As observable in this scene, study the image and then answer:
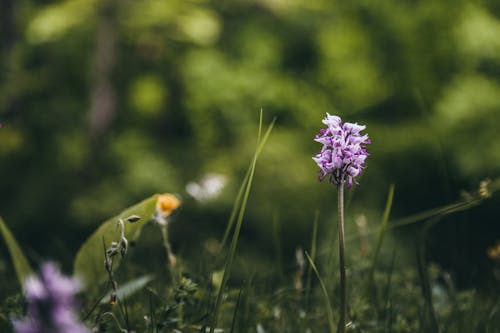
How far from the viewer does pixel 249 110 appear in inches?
158

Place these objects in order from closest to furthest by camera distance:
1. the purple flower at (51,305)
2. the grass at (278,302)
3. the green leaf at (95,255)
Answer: the purple flower at (51,305), the grass at (278,302), the green leaf at (95,255)

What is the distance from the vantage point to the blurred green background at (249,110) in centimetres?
361

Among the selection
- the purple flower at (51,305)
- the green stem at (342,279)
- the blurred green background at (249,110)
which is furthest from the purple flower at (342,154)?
the blurred green background at (249,110)

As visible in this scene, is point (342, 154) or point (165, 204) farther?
point (165, 204)

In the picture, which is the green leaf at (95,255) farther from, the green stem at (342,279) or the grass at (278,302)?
the green stem at (342,279)

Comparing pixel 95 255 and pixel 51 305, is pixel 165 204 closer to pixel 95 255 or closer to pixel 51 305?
pixel 95 255

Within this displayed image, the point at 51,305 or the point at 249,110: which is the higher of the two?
the point at 249,110

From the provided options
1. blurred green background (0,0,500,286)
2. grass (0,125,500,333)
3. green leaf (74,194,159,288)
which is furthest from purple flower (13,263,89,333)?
blurred green background (0,0,500,286)

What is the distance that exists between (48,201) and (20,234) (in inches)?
11.8

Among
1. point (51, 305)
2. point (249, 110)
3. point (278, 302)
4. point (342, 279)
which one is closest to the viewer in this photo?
point (51, 305)

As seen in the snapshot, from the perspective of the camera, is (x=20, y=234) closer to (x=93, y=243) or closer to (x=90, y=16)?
(x=90, y=16)

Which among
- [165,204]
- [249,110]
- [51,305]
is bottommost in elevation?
[51,305]

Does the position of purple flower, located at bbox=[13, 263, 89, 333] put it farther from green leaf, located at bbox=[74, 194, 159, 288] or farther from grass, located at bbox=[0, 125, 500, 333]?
green leaf, located at bbox=[74, 194, 159, 288]

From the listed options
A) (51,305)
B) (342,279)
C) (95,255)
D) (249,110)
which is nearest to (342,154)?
(342,279)
